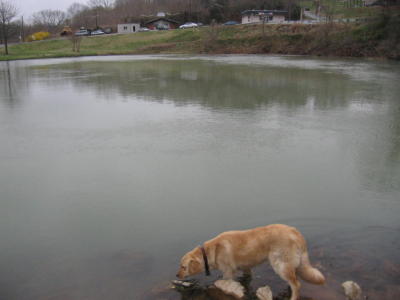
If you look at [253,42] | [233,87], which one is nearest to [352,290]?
[233,87]

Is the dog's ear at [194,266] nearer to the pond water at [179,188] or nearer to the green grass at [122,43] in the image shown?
the pond water at [179,188]

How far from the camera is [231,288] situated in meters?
3.73

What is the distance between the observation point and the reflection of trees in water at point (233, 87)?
42.8 ft

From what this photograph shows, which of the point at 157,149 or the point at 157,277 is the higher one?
the point at 157,149

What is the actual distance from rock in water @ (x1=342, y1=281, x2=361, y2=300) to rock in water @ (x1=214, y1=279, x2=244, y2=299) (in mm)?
1013

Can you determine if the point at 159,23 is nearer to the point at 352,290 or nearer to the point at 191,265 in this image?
the point at 191,265

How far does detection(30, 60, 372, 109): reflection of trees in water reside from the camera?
42.8 ft

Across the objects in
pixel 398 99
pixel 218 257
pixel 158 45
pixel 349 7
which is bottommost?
pixel 218 257

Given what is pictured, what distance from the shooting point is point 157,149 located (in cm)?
815

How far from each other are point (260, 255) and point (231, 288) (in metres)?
0.47

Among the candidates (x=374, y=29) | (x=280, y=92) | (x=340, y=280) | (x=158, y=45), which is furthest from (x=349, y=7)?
(x=340, y=280)

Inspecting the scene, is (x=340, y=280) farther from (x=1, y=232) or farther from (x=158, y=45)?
(x=158, y=45)

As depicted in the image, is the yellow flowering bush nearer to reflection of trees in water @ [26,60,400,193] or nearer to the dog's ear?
reflection of trees in water @ [26,60,400,193]

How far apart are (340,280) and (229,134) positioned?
18.3 ft
